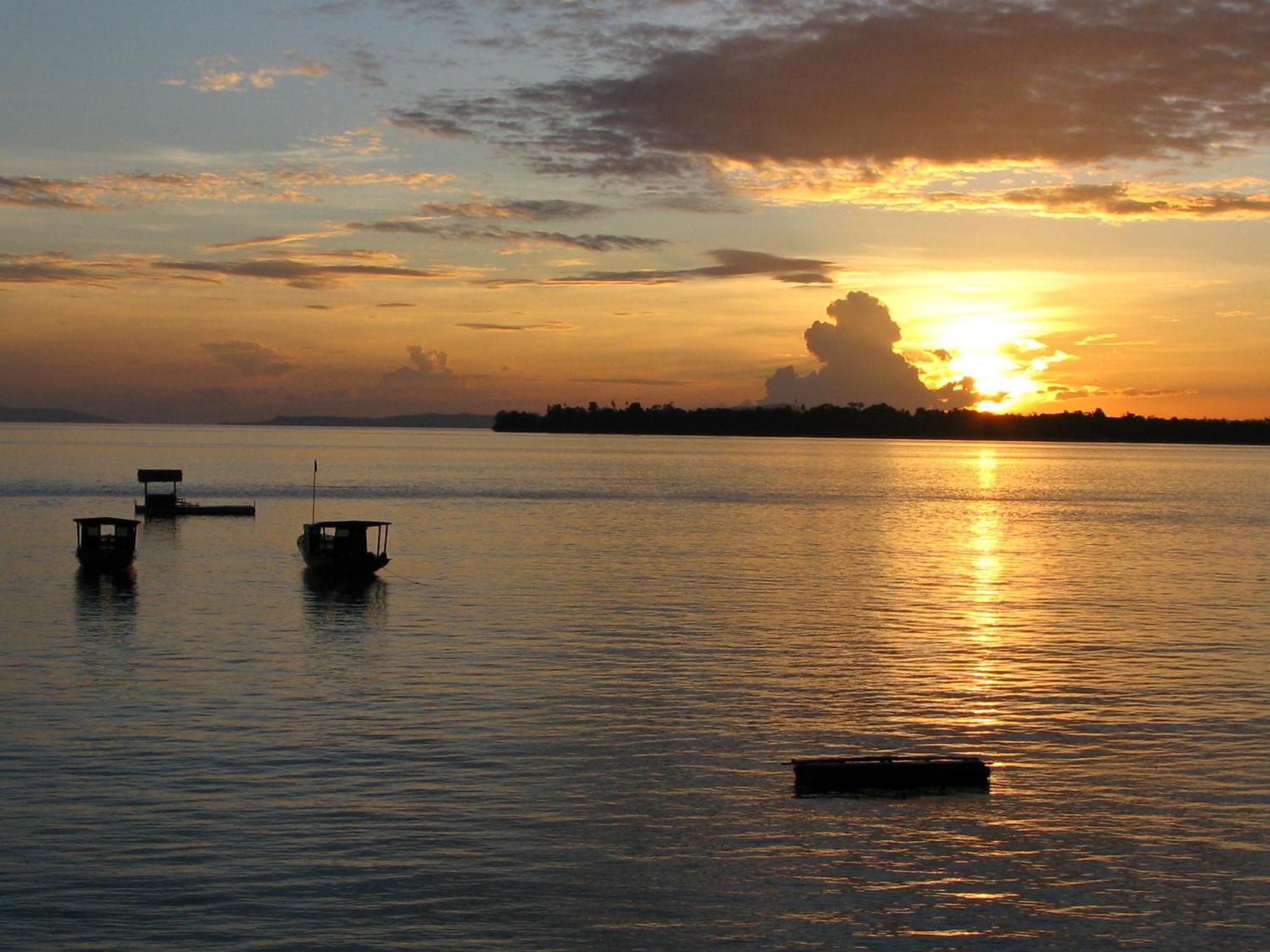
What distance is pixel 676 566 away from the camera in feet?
231

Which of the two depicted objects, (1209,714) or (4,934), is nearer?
(4,934)

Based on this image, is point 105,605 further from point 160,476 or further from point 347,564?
point 160,476

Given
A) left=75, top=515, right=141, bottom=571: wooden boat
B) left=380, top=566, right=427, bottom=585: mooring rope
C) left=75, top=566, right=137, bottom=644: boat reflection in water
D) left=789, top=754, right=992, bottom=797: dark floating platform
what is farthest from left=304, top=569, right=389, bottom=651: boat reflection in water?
left=789, top=754, right=992, bottom=797: dark floating platform

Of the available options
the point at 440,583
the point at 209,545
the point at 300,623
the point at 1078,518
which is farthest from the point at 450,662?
the point at 1078,518

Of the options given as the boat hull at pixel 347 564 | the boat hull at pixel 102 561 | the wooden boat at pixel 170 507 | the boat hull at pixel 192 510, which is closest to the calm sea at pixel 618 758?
the boat hull at pixel 102 561

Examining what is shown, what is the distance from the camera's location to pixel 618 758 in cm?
2872

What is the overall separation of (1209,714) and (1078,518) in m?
89.1

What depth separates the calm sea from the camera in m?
20.1

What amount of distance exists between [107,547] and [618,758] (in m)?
44.6

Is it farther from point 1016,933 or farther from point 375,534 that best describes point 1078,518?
point 1016,933

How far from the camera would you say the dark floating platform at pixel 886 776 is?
26250mm

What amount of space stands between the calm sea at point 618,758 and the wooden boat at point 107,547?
2504mm

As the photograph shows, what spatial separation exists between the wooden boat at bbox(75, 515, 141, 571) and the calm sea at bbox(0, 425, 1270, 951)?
2.50 m

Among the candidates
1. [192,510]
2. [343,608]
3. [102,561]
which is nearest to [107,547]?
[102,561]
